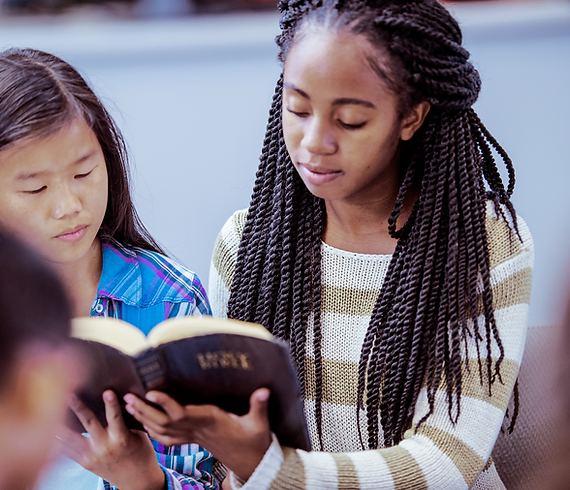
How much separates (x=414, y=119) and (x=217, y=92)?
1.54m

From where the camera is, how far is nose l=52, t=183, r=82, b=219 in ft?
3.58

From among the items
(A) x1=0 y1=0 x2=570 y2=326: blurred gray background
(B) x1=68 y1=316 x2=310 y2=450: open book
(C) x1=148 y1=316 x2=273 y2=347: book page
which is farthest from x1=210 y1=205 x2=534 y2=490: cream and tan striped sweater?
(A) x1=0 y1=0 x2=570 y2=326: blurred gray background

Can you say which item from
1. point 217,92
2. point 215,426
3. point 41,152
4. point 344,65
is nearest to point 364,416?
point 215,426

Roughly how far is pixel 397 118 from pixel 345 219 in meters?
0.23

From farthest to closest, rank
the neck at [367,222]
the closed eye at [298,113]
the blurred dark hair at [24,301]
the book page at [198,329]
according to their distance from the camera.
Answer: the neck at [367,222], the closed eye at [298,113], the book page at [198,329], the blurred dark hair at [24,301]

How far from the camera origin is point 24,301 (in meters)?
0.68

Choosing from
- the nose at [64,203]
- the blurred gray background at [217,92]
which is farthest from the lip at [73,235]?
the blurred gray background at [217,92]

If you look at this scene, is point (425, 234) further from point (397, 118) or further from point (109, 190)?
point (109, 190)

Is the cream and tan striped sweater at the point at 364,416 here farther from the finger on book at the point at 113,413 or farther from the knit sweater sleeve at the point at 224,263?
the finger on book at the point at 113,413

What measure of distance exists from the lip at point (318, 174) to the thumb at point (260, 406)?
0.34 meters

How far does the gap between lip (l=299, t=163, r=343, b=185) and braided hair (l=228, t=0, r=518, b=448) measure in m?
0.13

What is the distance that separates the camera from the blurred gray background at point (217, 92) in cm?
240

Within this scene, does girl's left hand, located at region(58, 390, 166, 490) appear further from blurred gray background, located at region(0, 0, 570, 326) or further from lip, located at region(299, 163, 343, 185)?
blurred gray background, located at region(0, 0, 570, 326)

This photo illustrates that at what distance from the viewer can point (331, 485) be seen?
0.97 m
